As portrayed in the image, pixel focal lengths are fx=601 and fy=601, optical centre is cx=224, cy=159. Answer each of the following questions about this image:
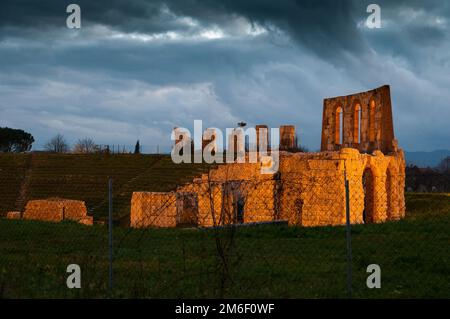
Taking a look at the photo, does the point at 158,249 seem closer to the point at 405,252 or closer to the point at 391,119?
the point at 405,252

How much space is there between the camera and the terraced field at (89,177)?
33.4 metres

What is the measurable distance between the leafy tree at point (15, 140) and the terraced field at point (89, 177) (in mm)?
30386

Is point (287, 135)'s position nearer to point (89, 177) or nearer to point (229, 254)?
point (89, 177)

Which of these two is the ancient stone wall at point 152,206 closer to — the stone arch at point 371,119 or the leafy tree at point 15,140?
the stone arch at point 371,119

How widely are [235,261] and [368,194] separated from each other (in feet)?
80.4

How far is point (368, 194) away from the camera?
111 feet

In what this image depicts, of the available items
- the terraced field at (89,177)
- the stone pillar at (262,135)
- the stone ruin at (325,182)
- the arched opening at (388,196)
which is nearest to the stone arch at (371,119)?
the stone ruin at (325,182)

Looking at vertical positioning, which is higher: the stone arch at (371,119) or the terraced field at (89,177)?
the stone arch at (371,119)

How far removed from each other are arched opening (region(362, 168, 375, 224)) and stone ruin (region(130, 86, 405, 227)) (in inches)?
2.2

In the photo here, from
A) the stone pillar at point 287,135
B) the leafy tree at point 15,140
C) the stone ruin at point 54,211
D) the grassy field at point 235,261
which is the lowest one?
the grassy field at point 235,261
